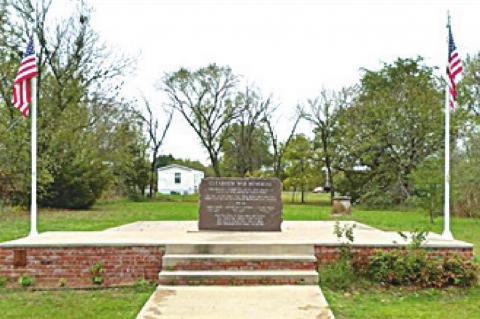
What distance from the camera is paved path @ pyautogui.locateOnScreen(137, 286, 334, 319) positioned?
18.0ft

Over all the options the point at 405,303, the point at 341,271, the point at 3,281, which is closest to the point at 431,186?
the point at 341,271

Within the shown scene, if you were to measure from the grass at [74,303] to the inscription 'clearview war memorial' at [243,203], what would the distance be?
288 centimetres

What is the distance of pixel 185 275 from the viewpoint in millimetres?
6898

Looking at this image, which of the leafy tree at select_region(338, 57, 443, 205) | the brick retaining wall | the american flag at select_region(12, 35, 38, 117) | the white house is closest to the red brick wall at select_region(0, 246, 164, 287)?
the brick retaining wall

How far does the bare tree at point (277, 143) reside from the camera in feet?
124

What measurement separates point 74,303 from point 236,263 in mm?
2214

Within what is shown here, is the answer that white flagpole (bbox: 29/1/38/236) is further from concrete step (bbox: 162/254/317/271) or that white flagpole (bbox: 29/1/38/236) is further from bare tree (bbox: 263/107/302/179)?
bare tree (bbox: 263/107/302/179)

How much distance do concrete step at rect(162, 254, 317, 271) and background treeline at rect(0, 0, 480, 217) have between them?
936 centimetres

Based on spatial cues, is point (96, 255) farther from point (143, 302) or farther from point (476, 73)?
point (476, 73)

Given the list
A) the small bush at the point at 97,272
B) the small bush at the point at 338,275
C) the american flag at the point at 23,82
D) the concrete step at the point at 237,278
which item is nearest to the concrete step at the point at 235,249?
the small bush at the point at 338,275

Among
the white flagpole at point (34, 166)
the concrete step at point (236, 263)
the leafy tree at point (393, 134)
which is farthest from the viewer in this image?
the leafy tree at point (393, 134)

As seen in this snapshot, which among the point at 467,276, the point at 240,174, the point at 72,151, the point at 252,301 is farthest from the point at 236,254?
the point at 240,174

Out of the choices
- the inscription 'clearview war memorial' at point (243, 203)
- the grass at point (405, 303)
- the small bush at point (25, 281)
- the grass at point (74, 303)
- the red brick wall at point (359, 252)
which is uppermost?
the inscription 'clearview war memorial' at point (243, 203)

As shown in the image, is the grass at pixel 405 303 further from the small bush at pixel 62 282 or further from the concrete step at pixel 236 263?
the small bush at pixel 62 282
